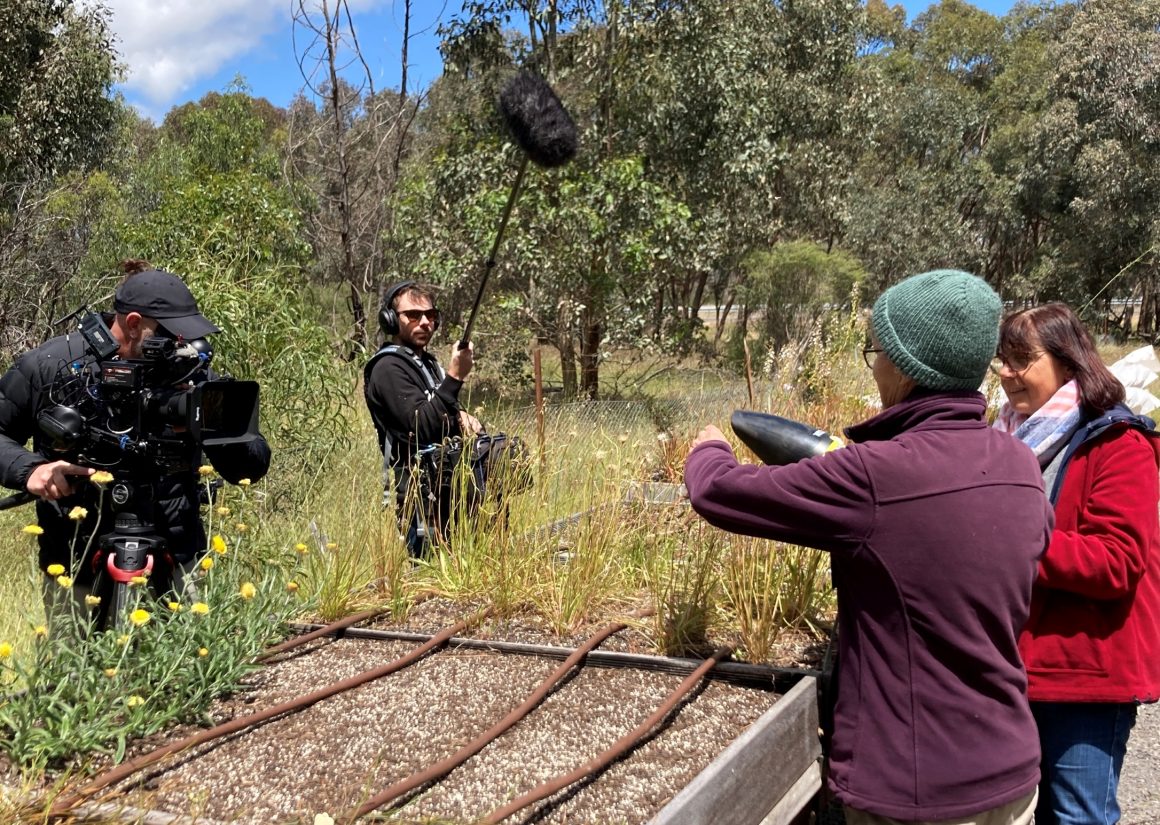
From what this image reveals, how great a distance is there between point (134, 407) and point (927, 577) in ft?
7.48

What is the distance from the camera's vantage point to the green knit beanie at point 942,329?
1863mm

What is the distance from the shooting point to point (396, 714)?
9.20 ft

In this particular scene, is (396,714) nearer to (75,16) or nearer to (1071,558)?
(1071,558)

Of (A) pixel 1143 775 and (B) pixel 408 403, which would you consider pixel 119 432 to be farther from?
(A) pixel 1143 775

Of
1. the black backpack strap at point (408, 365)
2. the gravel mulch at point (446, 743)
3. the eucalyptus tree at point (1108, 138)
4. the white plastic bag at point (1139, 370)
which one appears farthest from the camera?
the eucalyptus tree at point (1108, 138)

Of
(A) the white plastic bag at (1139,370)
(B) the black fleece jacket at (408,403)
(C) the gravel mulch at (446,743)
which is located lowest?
(C) the gravel mulch at (446,743)

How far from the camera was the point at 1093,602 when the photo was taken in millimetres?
2293

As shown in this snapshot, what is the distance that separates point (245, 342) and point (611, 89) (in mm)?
10294

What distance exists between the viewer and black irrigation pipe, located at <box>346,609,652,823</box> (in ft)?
7.32

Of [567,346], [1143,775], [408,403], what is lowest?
[1143,775]

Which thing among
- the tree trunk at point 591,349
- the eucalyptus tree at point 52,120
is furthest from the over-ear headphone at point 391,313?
the eucalyptus tree at point 52,120

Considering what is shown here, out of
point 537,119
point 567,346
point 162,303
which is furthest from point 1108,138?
point 162,303

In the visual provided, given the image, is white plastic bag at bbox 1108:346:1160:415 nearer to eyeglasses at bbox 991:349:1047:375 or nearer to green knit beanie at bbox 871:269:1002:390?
eyeglasses at bbox 991:349:1047:375

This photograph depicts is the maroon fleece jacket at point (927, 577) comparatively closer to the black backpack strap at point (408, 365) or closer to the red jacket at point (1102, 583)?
the red jacket at point (1102, 583)
